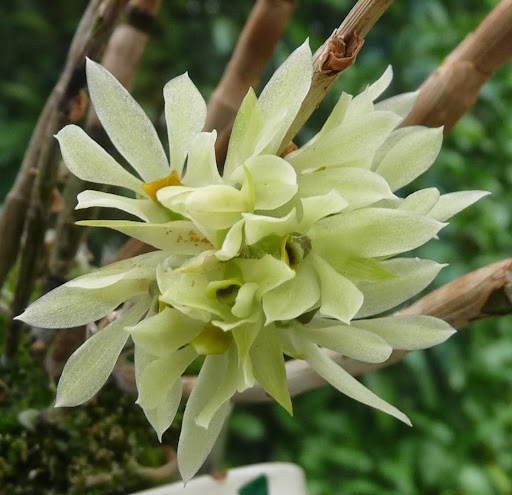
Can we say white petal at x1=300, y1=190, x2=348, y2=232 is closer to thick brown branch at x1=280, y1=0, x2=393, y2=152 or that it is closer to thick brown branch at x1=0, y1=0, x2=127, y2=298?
thick brown branch at x1=280, y1=0, x2=393, y2=152

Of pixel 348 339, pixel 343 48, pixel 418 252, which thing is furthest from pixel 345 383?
pixel 418 252

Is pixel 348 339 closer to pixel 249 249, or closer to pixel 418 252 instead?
pixel 249 249

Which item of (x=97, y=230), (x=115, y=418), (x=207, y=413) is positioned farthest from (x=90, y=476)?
(x=97, y=230)

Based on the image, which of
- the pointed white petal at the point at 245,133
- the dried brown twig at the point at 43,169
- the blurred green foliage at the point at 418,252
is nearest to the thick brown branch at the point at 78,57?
the dried brown twig at the point at 43,169

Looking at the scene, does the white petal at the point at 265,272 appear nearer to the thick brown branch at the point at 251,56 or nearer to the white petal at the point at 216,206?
the white petal at the point at 216,206

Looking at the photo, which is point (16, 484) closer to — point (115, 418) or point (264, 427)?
point (115, 418)

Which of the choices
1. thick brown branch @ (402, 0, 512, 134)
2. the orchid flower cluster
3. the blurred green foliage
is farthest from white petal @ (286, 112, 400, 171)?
the blurred green foliage
